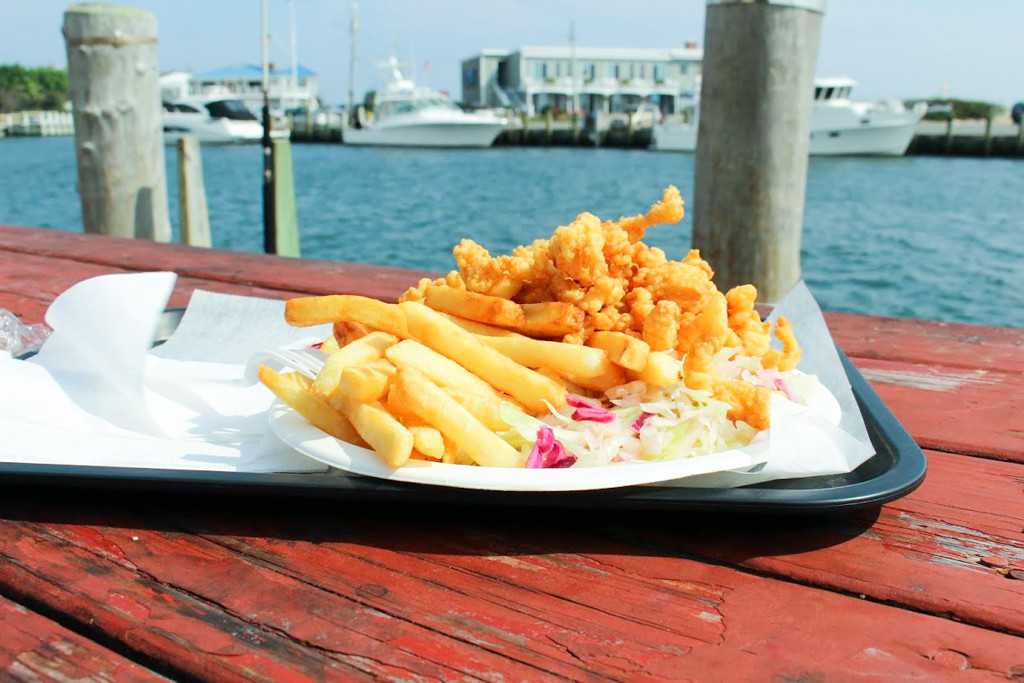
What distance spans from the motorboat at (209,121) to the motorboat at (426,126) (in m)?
5.86

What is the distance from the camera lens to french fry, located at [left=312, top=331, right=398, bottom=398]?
1.40m

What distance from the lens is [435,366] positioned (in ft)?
4.76

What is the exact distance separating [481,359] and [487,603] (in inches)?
19.2

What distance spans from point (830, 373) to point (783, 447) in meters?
0.56

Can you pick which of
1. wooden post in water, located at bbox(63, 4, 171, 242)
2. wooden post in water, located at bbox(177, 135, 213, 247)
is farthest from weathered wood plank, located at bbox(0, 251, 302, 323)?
wooden post in water, located at bbox(177, 135, 213, 247)

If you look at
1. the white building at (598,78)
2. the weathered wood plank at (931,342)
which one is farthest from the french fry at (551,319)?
the white building at (598,78)

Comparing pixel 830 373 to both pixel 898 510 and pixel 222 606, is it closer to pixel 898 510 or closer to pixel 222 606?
pixel 898 510

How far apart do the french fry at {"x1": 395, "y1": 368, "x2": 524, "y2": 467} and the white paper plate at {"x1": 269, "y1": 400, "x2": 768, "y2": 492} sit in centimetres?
4

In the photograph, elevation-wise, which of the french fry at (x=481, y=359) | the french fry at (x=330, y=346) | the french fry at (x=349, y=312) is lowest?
the french fry at (x=330, y=346)

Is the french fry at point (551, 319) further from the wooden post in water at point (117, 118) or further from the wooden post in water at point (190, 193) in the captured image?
the wooden post in water at point (190, 193)

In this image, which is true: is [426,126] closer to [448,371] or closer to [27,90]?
[448,371]

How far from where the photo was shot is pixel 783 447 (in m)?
1.34

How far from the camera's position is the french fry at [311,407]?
1.40 m

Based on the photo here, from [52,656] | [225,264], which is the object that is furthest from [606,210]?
[52,656]
